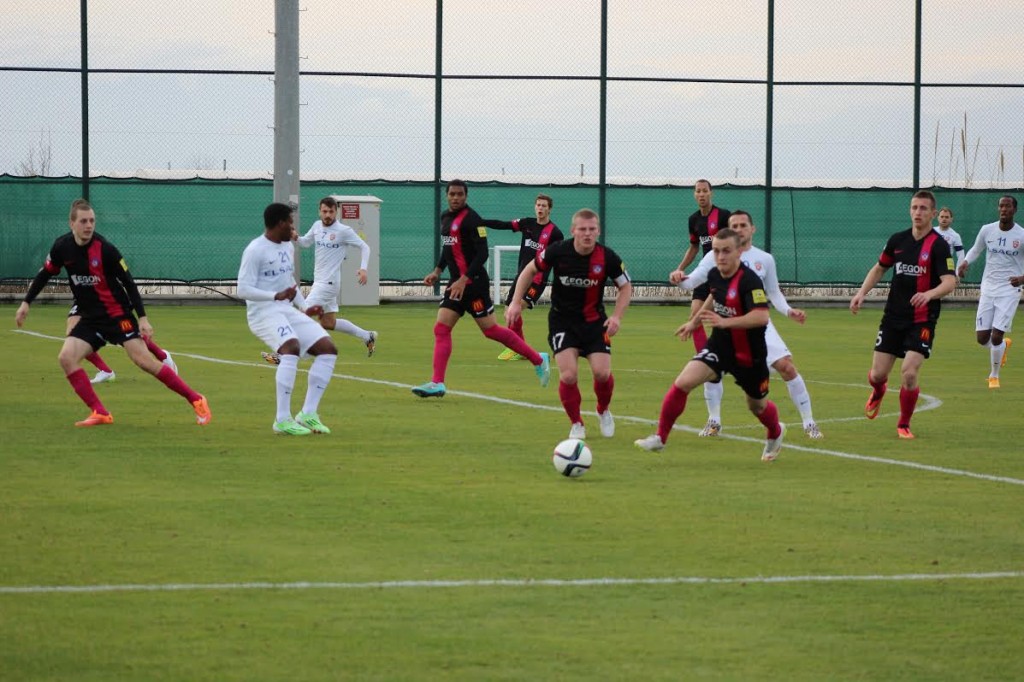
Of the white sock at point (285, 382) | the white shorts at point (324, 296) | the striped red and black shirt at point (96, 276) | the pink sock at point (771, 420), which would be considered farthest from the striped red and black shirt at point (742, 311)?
the white shorts at point (324, 296)

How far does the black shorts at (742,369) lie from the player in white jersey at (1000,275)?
7439 mm

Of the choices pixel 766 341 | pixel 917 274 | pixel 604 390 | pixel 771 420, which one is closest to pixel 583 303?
pixel 604 390

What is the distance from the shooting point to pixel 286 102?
91.2 ft

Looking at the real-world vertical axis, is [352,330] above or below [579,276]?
below

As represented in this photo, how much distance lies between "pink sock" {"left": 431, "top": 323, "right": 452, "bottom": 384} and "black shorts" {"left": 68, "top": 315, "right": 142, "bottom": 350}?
3.28 m

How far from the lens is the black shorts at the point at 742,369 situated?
11.3m

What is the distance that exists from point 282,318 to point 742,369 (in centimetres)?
376

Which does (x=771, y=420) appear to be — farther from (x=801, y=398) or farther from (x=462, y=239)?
(x=462, y=239)

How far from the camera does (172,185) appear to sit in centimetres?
3219

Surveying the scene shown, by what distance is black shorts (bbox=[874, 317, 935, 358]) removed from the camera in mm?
13227

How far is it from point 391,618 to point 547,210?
535 inches

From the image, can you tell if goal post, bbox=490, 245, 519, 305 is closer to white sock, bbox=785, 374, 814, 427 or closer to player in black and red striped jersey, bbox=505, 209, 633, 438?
white sock, bbox=785, 374, 814, 427

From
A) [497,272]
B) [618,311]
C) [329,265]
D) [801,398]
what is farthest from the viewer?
[497,272]

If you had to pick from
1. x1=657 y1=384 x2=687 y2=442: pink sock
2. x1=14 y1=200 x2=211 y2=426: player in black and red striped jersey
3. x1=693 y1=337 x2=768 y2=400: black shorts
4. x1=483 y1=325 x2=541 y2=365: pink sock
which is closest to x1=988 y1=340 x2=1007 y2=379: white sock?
x1=483 y1=325 x2=541 y2=365: pink sock
